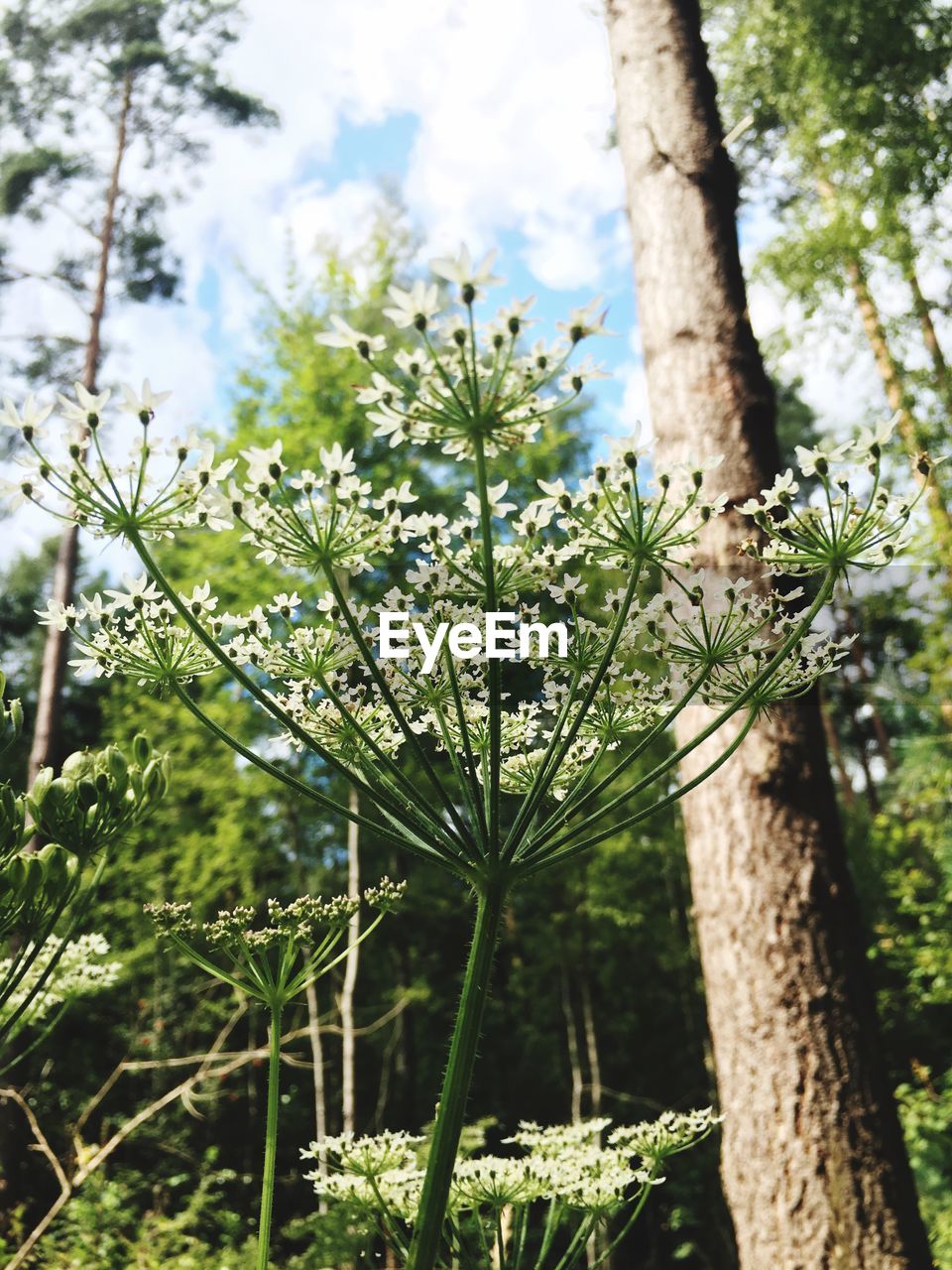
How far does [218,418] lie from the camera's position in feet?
34.2

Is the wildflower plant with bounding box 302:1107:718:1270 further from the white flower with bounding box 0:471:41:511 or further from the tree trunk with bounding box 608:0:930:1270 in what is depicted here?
the white flower with bounding box 0:471:41:511

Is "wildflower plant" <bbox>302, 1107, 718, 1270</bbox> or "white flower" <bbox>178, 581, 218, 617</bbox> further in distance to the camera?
"wildflower plant" <bbox>302, 1107, 718, 1270</bbox>

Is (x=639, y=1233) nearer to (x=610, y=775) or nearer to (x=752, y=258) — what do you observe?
(x=752, y=258)

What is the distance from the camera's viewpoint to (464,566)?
1215 millimetres

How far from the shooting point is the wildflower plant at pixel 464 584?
3.21 ft

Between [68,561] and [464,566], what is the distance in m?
9.08

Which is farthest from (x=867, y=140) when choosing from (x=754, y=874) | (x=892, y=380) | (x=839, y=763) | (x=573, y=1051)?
(x=839, y=763)

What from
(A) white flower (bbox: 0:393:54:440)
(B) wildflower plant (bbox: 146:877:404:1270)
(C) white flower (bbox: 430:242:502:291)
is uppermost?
(C) white flower (bbox: 430:242:502:291)

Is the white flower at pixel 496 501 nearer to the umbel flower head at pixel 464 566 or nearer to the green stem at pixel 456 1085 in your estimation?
the umbel flower head at pixel 464 566

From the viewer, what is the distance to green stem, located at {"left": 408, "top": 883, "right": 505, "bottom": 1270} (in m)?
0.90

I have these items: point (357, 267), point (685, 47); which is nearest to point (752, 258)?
point (357, 267)

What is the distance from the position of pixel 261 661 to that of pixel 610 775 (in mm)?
505

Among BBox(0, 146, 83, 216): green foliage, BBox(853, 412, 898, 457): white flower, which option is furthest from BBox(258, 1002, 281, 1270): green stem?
BBox(0, 146, 83, 216): green foliage

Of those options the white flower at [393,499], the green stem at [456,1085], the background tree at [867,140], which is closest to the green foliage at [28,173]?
the background tree at [867,140]
